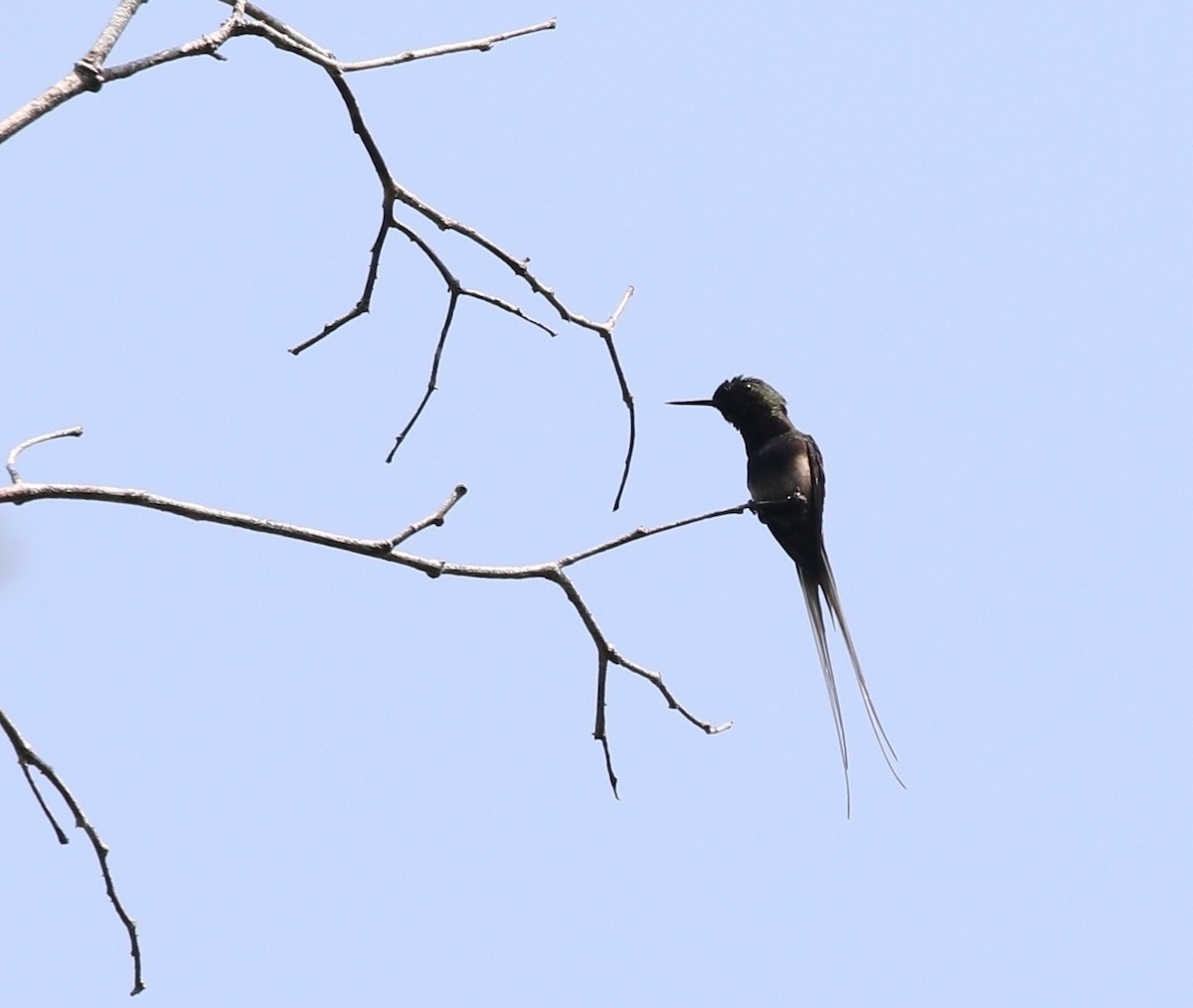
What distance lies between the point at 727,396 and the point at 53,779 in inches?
196

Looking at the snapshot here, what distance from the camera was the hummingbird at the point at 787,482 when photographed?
651cm

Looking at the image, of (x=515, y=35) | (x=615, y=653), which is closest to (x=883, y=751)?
(x=615, y=653)

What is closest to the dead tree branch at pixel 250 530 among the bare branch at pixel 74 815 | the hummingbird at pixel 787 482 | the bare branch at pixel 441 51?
the bare branch at pixel 74 815

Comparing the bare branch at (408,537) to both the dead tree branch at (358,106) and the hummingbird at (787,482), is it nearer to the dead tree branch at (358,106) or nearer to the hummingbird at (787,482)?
the dead tree branch at (358,106)

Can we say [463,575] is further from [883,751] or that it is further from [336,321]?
[883,751]

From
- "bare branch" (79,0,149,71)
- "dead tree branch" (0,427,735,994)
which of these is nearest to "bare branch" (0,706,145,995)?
"dead tree branch" (0,427,735,994)

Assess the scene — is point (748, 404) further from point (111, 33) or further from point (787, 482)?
point (111, 33)

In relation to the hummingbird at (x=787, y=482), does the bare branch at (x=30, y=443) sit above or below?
below

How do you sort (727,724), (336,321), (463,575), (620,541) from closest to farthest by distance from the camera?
1. (463,575)
2. (620,541)
3. (727,724)
4. (336,321)

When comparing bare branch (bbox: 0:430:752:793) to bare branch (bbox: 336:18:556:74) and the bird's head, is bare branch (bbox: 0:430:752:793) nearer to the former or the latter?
bare branch (bbox: 336:18:556:74)

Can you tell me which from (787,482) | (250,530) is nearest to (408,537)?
(250,530)

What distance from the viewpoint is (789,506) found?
21.7 ft

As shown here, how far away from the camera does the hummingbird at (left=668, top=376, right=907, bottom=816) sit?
6512 millimetres

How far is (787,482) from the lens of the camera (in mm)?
6730
